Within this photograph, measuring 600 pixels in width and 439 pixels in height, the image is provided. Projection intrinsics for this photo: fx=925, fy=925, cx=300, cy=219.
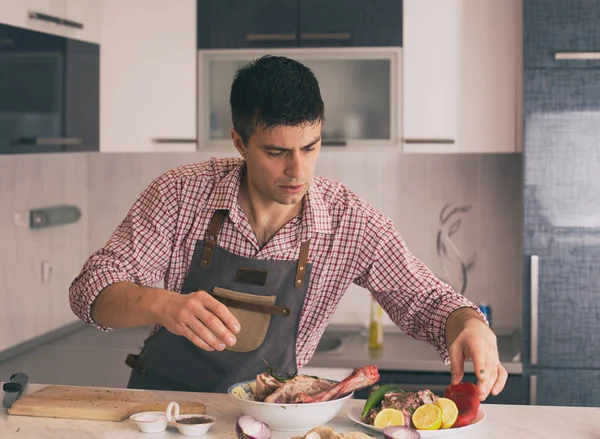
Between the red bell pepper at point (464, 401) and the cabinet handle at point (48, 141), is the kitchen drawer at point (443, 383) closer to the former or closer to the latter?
the cabinet handle at point (48, 141)

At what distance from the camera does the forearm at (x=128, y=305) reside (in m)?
1.91

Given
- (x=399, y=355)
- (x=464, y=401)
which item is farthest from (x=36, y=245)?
(x=464, y=401)

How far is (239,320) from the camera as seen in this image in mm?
2314

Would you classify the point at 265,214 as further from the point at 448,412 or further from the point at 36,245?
the point at 36,245

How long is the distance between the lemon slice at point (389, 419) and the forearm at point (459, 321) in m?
0.26

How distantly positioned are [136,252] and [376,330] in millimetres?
1640

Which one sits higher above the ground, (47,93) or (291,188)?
(47,93)

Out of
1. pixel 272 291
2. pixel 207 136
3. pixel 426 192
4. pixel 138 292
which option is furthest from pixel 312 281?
pixel 426 192

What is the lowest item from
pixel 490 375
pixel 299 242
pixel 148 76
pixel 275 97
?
pixel 490 375

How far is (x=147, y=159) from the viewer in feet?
13.6

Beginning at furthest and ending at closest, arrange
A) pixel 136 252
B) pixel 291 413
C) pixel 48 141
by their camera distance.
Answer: pixel 48 141, pixel 136 252, pixel 291 413

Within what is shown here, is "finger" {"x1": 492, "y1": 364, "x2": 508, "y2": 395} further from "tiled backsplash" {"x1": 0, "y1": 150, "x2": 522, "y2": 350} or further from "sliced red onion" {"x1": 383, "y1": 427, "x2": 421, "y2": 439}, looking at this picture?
Result: "tiled backsplash" {"x1": 0, "y1": 150, "x2": 522, "y2": 350}

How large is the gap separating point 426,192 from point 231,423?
7.50ft

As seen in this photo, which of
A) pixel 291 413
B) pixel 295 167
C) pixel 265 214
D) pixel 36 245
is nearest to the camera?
pixel 291 413
